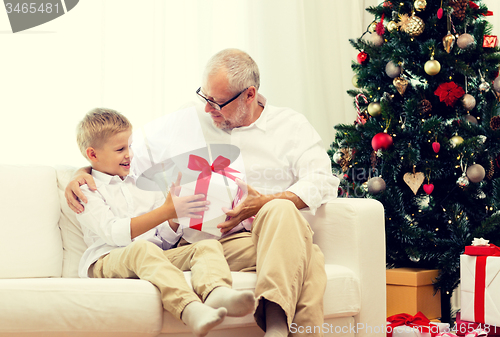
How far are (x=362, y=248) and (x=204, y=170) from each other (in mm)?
568

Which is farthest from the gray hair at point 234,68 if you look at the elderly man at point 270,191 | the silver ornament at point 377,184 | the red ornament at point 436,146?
the red ornament at point 436,146

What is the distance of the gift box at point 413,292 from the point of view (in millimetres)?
2039

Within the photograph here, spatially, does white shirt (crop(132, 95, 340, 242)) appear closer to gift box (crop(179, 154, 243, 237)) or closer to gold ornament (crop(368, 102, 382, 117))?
gift box (crop(179, 154, 243, 237))

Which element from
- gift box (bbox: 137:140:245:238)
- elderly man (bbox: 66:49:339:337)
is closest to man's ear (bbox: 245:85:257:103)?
elderly man (bbox: 66:49:339:337)

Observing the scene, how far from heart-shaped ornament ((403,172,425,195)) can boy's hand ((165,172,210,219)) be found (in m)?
1.03

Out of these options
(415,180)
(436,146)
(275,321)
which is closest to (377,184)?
(415,180)

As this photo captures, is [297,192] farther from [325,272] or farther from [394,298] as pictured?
[394,298]

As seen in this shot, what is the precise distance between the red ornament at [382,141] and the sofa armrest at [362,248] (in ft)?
1.91

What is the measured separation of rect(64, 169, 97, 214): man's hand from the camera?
4.81 feet

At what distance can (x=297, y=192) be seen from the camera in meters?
1.54

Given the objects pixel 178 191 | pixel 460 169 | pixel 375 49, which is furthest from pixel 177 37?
pixel 460 169

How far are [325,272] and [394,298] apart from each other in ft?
2.95

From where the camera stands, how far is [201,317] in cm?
106

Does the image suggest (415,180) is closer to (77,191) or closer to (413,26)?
(413,26)
